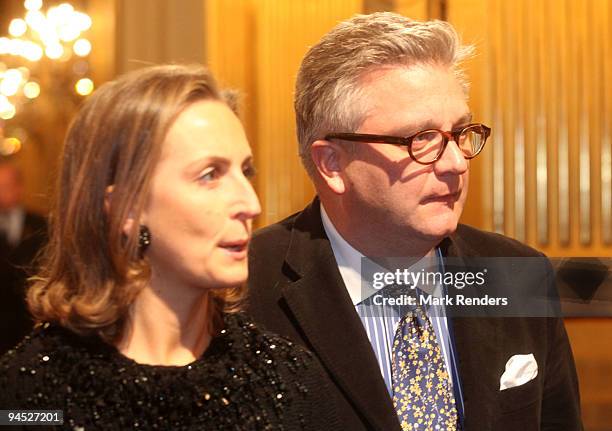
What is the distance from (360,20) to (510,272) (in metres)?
0.51

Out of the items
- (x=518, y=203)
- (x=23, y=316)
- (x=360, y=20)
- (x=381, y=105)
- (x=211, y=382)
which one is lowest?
(x=23, y=316)

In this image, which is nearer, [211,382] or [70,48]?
[211,382]

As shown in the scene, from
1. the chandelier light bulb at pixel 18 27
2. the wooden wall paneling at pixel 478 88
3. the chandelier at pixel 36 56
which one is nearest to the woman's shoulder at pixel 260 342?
the wooden wall paneling at pixel 478 88

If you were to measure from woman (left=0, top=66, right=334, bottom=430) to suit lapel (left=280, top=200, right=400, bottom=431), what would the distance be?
211 mm

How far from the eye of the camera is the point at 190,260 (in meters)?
1.20

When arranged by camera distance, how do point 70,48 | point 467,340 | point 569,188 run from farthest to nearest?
point 70,48
point 569,188
point 467,340

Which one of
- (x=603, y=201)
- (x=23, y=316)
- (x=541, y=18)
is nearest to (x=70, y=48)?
(x=23, y=316)

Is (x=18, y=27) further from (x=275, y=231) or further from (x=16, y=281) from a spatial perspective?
(x=275, y=231)

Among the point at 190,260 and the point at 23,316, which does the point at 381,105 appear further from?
the point at 23,316

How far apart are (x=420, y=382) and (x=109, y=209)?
1.97ft

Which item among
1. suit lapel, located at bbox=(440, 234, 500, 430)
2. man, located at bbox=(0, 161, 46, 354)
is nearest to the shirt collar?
suit lapel, located at bbox=(440, 234, 500, 430)

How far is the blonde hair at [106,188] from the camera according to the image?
1200 mm

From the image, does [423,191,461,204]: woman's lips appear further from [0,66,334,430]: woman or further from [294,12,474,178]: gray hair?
[0,66,334,430]: woman

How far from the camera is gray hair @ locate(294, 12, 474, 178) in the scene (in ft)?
5.04
